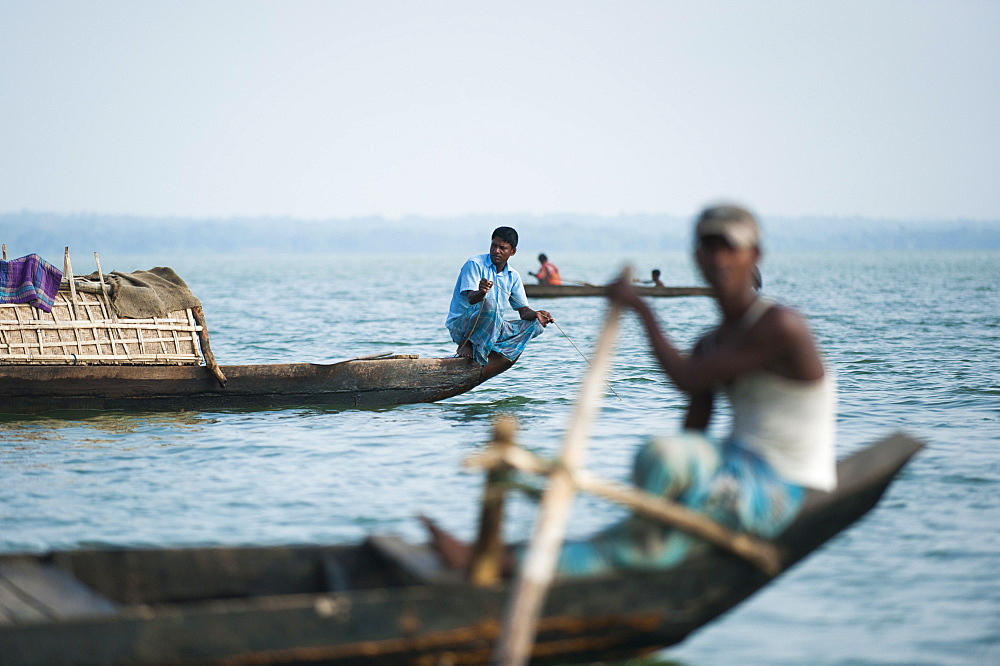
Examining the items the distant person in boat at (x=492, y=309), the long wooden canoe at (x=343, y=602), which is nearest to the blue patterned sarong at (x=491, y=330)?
the distant person in boat at (x=492, y=309)

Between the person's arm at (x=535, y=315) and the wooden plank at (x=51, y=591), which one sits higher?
the person's arm at (x=535, y=315)

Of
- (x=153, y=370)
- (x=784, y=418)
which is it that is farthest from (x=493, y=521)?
(x=153, y=370)

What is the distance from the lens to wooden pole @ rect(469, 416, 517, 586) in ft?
11.3

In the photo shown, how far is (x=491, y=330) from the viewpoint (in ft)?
33.3

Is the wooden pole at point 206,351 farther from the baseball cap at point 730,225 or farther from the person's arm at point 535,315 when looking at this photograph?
Answer: the baseball cap at point 730,225

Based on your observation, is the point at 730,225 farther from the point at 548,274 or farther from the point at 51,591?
the point at 548,274

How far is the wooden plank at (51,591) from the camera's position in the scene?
3873 mm

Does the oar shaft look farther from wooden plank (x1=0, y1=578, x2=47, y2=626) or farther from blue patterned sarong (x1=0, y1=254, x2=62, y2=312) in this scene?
blue patterned sarong (x1=0, y1=254, x2=62, y2=312)

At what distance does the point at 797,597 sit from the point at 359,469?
3933mm

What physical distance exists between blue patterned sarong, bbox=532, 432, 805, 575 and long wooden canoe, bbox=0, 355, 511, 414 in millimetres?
6719

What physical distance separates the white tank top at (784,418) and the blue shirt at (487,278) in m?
6.17

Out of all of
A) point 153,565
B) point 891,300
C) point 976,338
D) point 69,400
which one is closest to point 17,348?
point 69,400

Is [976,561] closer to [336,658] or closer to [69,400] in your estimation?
[336,658]

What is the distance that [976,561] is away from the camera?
5910mm
